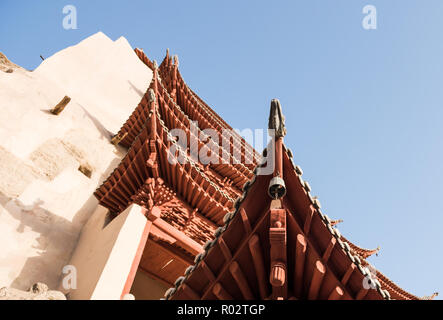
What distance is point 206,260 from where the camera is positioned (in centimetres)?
454

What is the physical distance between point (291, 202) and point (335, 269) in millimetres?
932

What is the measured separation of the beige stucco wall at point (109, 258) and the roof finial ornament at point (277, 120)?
451 centimetres

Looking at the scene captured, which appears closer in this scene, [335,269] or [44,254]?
[335,269]

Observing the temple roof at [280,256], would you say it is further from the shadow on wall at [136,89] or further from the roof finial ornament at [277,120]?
the shadow on wall at [136,89]

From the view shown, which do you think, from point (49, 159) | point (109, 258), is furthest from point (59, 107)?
point (109, 258)

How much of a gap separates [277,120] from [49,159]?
9.39m

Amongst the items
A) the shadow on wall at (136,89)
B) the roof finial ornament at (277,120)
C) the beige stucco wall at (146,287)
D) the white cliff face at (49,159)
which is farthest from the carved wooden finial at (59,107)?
the roof finial ornament at (277,120)

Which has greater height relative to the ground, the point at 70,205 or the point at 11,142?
the point at 11,142

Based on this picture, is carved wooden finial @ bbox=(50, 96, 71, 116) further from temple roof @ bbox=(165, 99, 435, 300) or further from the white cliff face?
temple roof @ bbox=(165, 99, 435, 300)

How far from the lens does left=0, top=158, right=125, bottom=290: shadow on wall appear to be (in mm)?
8078
